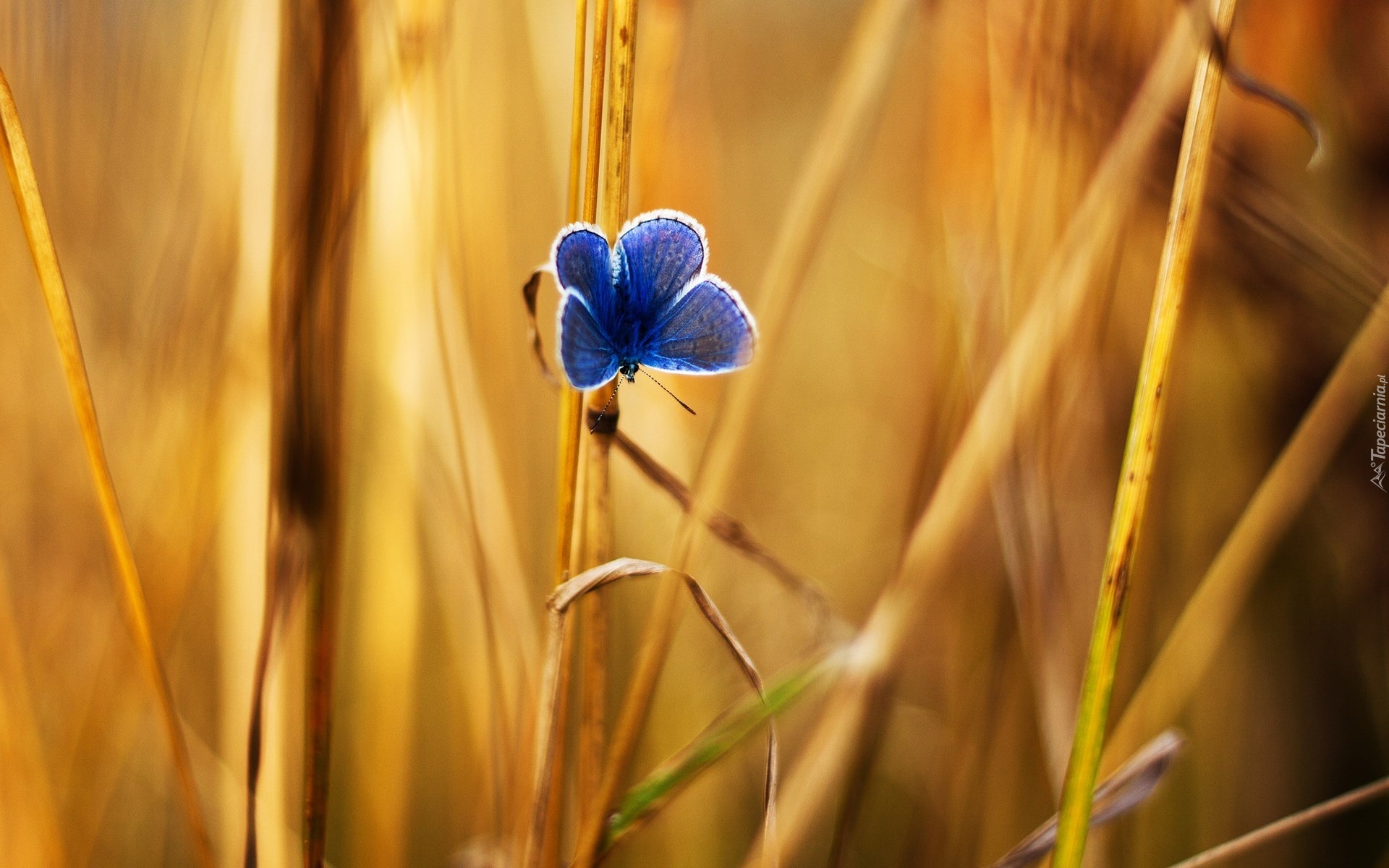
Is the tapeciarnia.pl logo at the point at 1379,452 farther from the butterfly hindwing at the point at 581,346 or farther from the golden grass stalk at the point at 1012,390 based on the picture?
the butterfly hindwing at the point at 581,346

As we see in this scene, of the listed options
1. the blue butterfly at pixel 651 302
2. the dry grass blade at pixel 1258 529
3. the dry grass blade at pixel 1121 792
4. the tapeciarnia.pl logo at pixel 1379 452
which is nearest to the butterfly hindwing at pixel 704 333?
the blue butterfly at pixel 651 302

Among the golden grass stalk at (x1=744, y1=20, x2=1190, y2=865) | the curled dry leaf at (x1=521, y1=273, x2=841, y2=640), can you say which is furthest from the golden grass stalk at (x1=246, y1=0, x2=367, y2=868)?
the golden grass stalk at (x1=744, y1=20, x2=1190, y2=865)

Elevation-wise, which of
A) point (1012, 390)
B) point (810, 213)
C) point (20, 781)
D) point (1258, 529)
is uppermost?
point (810, 213)

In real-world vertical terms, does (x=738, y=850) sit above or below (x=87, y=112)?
below

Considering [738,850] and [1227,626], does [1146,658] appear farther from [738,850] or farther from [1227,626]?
[738,850]

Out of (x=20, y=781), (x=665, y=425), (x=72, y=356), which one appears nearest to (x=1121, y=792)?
(x=665, y=425)

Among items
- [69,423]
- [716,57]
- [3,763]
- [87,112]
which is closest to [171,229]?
[87,112]

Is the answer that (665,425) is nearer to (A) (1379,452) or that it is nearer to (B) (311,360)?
(B) (311,360)
